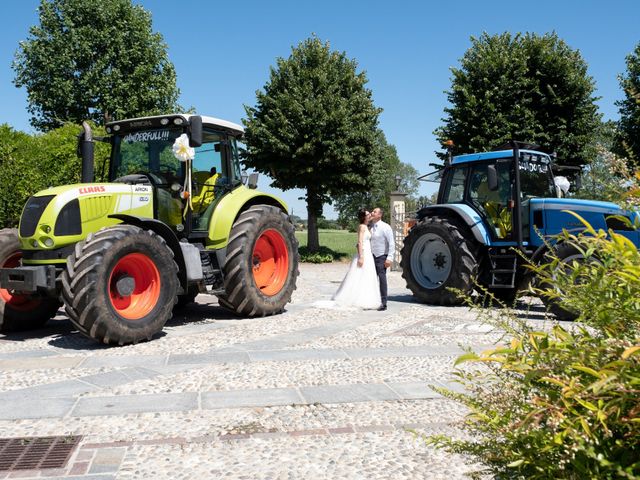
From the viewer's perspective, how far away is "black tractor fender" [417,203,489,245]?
973 centimetres

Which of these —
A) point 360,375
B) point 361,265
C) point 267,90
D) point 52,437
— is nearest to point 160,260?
A: point 360,375

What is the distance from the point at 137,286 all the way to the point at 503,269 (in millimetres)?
5577

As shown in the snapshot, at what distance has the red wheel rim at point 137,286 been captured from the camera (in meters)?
6.79

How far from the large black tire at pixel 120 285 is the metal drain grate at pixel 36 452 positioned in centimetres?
254

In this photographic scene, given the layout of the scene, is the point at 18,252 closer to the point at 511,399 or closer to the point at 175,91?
the point at 511,399

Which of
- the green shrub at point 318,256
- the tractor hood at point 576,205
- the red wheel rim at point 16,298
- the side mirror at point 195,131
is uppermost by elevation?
the side mirror at point 195,131

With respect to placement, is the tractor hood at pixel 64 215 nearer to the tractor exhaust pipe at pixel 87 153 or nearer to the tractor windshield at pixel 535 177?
the tractor exhaust pipe at pixel 87 153

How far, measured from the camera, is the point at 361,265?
33.2ft

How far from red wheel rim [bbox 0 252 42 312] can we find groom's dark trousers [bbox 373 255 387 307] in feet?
16.6

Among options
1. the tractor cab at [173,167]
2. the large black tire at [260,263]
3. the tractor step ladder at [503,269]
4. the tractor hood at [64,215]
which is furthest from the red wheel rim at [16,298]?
the tractor step ladder at [503,269]

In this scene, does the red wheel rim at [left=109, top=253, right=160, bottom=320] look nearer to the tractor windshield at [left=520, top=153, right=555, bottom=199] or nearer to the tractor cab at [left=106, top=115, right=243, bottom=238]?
the tractor cab at [left=106, top=115, right=243, bottom=238]

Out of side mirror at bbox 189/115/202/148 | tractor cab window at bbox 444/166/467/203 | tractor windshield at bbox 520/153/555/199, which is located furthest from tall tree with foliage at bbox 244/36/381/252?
side mirror at bbox 189/115/202/148

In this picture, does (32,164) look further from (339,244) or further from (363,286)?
(339,244)

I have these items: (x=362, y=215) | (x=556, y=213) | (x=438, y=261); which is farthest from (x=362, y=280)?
(x=556, y=213)
